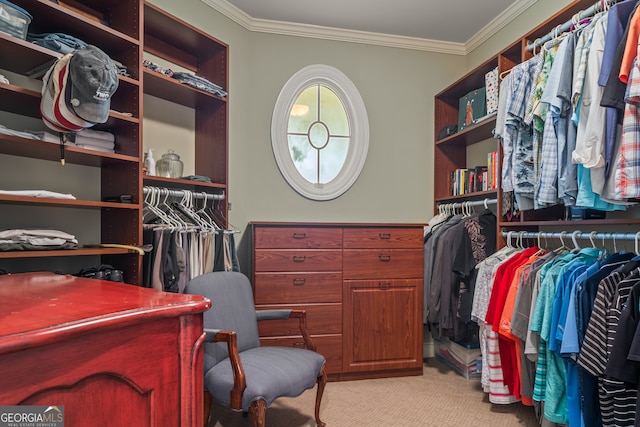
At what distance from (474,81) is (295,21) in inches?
58.5

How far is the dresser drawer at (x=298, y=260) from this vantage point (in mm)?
2699

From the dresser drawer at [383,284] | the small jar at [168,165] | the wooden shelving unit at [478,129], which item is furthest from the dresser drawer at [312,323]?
the wooden shelving unit at [478,129]

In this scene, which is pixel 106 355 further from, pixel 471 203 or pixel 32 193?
pixel 471 203

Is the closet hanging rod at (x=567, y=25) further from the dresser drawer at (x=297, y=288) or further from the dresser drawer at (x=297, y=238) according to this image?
the dresser drawer at (x=297, y=288)

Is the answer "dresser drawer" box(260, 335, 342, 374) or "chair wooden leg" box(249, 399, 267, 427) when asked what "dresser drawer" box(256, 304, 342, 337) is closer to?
"dresser drawer" box(260, 335, 342, 374)

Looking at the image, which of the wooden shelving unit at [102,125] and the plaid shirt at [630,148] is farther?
the wooden shelving unit at [102,125]

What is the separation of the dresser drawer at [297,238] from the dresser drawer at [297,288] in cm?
19

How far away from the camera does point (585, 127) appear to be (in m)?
1.78

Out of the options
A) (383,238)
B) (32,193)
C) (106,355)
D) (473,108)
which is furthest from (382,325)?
(106,355)

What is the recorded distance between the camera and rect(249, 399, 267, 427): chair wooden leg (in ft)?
5.50

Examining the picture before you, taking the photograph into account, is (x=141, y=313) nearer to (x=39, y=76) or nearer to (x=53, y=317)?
(x=53, y=317)

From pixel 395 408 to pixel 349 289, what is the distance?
80 centimetres

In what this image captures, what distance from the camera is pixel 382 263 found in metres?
2.91

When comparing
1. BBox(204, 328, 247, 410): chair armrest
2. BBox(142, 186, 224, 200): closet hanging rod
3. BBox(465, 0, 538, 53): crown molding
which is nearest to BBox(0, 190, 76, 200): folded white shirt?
BBox(142, 186, 224, 200): closet hanging rod
